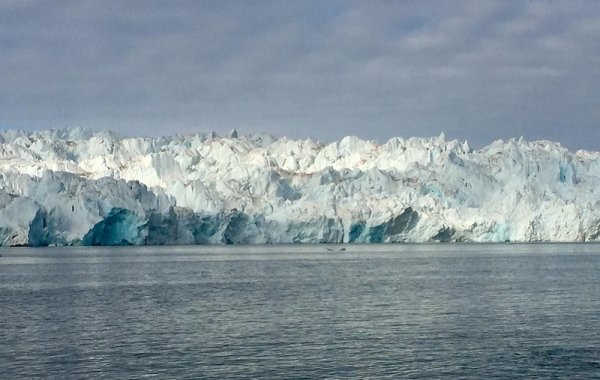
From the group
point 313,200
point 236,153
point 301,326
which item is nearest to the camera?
point 301,326

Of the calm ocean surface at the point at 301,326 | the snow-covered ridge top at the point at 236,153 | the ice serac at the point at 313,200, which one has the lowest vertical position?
the calm ocean surface at the point at 301,326

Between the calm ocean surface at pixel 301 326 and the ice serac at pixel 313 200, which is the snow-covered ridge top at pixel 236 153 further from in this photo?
the calm ocean surface at pixel 301 326

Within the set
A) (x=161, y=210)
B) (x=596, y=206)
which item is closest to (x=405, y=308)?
(x=161, y=210)

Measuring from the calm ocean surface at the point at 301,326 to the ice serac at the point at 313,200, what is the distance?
78.5 ft

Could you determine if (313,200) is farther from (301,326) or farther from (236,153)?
(301,326)

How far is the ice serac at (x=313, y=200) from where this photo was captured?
69.8m

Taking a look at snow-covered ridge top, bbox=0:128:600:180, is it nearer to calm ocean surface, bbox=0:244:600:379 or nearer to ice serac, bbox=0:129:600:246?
ice serac, bbox=0:129:600:246

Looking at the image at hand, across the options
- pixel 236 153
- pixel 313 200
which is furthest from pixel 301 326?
pixel 236 153

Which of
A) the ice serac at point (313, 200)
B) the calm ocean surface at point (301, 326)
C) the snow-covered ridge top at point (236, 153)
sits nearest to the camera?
the calm ocean surface at point (301, 326)

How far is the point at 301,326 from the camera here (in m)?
24.9

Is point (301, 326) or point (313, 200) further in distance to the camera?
point (313, 200)

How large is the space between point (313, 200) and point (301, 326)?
61.1 m

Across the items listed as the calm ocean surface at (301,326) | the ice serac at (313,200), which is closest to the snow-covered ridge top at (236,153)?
the ice serac at (313,200)

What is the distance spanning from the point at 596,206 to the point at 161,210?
41.1 metres
